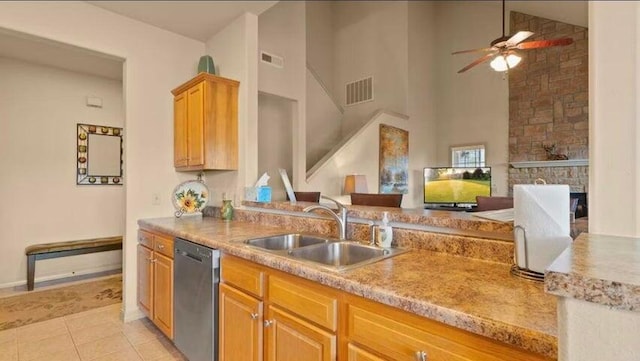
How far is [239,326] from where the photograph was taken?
1635mm

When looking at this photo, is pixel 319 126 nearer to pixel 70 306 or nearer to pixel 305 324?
pixel 70 306

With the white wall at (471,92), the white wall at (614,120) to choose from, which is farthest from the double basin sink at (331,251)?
the white wall at (471,92)

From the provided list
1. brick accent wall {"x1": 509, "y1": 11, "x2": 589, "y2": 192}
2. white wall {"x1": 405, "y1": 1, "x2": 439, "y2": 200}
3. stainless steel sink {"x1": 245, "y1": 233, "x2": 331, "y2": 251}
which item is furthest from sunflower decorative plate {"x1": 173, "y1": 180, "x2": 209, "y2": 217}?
brick accent wall {"x1": 509, "y1": 11, "x2": 589, "y2": 192}

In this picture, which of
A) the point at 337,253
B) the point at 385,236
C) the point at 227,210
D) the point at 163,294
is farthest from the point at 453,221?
the point at 163,294

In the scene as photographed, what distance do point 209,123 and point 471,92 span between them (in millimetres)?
6101

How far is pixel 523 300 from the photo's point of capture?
3.03 ft

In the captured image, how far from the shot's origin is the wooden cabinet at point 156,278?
2305 millimetres

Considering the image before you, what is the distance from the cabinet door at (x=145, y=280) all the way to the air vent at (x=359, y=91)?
18.0 feet

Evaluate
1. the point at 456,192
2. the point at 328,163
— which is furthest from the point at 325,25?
the point at 456,192

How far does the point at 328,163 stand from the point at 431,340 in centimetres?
453

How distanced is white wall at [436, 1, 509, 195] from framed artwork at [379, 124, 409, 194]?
1.29m

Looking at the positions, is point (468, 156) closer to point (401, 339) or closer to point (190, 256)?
point (190, 256)

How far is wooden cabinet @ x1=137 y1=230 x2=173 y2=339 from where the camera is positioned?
7.56 feet

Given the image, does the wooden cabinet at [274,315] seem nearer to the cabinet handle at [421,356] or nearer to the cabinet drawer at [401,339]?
the cabinet drawer at [401,339]
